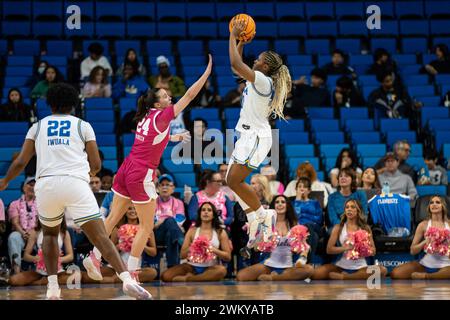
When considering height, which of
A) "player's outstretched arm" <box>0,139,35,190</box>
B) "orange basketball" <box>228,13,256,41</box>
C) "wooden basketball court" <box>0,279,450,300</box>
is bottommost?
"wooden basketball court" <box>0,279,450,300</box>

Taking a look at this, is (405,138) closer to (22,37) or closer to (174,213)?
(174,213)

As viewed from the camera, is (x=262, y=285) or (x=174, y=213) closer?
(x=262, y=285)

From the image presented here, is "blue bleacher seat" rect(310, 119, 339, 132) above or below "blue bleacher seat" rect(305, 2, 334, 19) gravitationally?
below

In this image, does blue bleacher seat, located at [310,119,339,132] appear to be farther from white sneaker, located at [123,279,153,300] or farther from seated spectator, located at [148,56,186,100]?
white sneaker, located at [123,279,153,300]

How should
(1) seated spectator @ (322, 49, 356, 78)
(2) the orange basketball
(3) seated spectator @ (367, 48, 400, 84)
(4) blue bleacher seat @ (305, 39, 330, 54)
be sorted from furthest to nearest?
(4) blue bleacher seat @ (305, 39, 330, 54), (3) seated spectator @ (367, 48, 400, 84), (1) seated spectator @ (322, 49, 356, 78), (2) the orange basketball

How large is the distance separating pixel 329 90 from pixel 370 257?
4.56 metres

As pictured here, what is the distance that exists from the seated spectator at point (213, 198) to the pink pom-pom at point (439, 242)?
2539 millimetres

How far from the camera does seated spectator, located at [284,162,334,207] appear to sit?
1198 cm

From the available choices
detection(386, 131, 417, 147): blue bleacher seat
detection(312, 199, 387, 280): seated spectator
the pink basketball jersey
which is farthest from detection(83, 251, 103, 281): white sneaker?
detection(386, 131, 417, 147): blue bleacher seat

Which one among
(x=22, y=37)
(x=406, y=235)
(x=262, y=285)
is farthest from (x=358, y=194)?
(x=22, y=37)

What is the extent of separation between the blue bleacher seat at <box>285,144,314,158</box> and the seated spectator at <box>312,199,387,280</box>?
2718 millimetres

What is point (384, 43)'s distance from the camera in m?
16.8

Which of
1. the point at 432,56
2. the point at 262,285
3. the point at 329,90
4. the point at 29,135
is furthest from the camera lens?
the point at 432,56

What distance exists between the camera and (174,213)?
11414 millimetres
